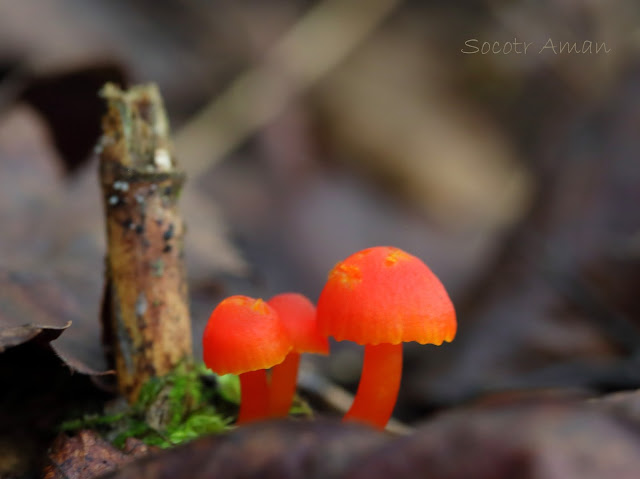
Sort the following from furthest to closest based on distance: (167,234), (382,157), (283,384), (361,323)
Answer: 1. (382,157)
2. (167,234)
3. (283,384)
4. (361,323)

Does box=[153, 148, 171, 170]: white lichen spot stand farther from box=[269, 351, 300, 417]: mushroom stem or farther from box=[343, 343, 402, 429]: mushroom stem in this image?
box=[343, 343, 402, 429]: mushroom stem

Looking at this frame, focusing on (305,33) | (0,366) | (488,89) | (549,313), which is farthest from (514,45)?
(0,366)

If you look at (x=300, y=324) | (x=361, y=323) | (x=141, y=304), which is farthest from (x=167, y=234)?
(x=361, y=323)

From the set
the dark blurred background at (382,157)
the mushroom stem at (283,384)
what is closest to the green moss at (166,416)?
the mushroom stem at (283,384)

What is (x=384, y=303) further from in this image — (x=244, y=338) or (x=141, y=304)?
(x=141, y=304)

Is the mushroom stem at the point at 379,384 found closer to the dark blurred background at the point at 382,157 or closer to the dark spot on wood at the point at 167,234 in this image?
the dark spot on wood at the point at 167,234

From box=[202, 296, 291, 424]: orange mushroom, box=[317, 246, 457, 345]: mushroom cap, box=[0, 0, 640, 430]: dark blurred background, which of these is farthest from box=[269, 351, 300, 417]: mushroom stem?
box=[0, 0, 640, 430]: dark blurred background

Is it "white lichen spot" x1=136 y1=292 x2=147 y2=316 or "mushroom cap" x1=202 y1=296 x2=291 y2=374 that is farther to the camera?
"white lichen spot" x1=136 y1=292 x2=147 y2=316
